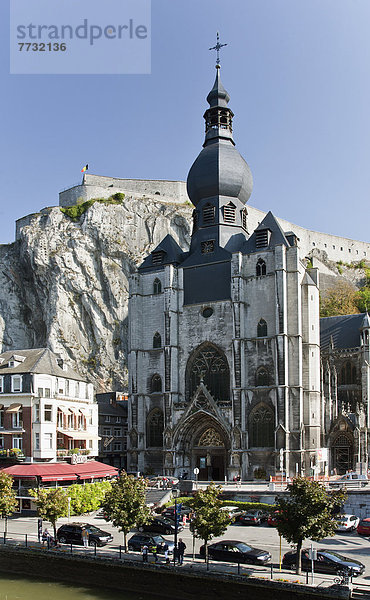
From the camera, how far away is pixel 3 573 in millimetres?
26359

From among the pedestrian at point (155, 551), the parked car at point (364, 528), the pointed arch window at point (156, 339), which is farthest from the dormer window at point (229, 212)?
the pedestrian at point (155, 551)

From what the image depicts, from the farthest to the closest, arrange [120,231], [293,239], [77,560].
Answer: [120,231]
[293,239]
[77,560]

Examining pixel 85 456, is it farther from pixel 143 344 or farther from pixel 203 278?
pixel 203 278

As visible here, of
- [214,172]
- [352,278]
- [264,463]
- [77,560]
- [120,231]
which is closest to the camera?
[77,560]

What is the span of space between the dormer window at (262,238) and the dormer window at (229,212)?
5137 mm

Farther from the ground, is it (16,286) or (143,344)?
(16,286)

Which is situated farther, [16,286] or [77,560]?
[16,286]

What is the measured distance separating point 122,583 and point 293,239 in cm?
3332

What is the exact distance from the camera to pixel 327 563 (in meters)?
23.7

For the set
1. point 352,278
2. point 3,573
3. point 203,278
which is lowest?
point 3,573

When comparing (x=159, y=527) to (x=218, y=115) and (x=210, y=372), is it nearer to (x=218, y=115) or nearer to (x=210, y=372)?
(x=210, y=372)

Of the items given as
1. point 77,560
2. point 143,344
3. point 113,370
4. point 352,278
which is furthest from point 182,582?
point 352,278

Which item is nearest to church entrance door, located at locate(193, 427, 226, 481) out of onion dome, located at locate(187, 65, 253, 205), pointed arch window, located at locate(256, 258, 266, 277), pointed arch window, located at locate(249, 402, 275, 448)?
pointed arch window, located at locate(249, 402, 275, 448)

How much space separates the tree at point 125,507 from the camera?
27.1 metres
